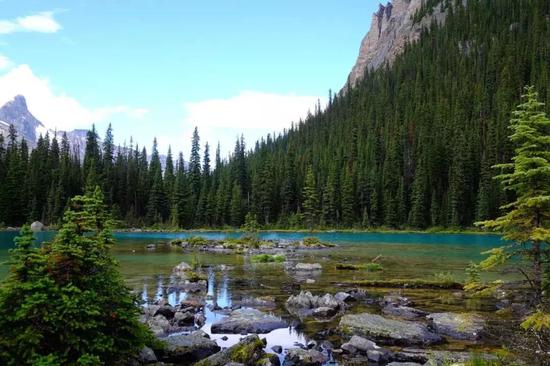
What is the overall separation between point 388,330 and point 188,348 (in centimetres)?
703

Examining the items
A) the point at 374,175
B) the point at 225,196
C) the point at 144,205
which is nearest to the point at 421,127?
the point at 374,175

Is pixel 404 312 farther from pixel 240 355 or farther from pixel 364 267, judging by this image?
pixel 364 267

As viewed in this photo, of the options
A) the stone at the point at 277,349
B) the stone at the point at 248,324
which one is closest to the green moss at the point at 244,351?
the stone at the point at 277,349

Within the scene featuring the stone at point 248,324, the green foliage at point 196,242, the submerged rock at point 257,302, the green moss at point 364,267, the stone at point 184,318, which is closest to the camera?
the stone at point 248,324

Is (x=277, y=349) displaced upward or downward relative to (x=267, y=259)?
downward

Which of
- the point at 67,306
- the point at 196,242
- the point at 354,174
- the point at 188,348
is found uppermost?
the point at 354,174

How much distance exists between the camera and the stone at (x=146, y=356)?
40.2ft

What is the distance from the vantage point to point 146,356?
1256cm

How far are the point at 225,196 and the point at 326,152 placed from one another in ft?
139

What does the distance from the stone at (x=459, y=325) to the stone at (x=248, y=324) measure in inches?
233

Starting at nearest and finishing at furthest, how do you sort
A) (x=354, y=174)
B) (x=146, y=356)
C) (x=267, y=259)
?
(x=146, y=356) < (x=267, y=259) < (x=354, y=174)

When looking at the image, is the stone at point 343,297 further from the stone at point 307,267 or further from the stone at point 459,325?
the stone at point 307,267

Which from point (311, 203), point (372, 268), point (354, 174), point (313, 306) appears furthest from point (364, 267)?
point (354, 174)

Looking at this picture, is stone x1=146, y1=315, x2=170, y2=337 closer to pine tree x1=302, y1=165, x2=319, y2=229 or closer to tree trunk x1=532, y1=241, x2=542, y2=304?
tree trunk x1=532, y1=241, x2=542, y2=304
